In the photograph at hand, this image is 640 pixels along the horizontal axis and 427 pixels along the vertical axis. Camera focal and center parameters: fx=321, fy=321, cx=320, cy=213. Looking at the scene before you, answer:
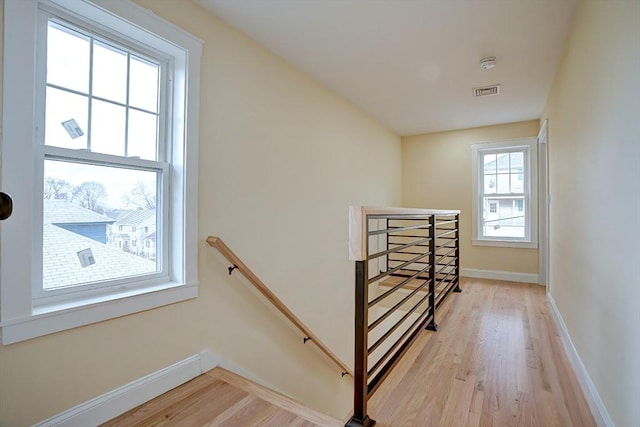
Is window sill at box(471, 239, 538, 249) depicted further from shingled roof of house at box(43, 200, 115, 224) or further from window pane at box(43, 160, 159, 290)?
shingled roof of house at box(43, 200, 115, 224)

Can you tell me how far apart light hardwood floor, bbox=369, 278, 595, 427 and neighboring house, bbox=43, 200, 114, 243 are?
1.73m

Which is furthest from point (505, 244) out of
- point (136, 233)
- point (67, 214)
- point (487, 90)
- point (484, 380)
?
point (67, 214)

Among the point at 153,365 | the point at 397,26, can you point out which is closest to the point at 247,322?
the point at 153,365

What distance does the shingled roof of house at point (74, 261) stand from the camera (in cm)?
156

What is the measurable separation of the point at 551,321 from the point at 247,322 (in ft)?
9.15

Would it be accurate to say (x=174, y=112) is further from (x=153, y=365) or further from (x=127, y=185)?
(x=153, y=365)

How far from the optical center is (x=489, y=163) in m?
5.13

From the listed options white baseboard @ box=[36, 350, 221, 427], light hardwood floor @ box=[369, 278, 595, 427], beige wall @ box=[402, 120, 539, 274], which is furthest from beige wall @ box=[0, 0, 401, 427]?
beige wall @ box=[402, 120, 539, 274]

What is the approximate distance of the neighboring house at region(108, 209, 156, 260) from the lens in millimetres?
1824

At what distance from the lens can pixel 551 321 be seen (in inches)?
119

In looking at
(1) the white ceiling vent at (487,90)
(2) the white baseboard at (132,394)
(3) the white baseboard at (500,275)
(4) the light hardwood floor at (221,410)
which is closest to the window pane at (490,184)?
(3) the white baseboard at (500,275)

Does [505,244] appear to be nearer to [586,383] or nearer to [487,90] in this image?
[487,90]

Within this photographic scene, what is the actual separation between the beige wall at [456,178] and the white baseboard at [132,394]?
4474 millimetres

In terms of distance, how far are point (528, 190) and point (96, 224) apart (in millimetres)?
5286
